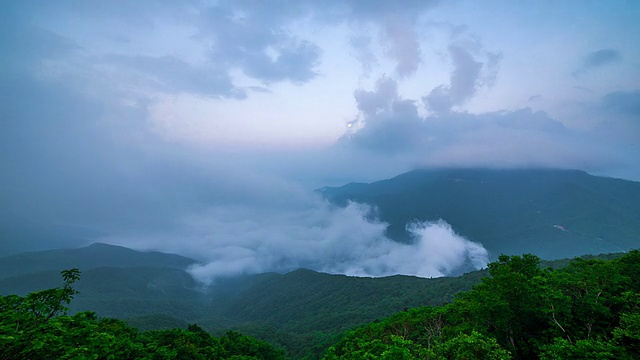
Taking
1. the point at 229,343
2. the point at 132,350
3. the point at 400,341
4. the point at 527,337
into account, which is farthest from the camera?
the point at 229,343

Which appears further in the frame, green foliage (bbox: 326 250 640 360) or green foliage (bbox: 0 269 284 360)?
green foliage (bbox: 326 250 640 360)

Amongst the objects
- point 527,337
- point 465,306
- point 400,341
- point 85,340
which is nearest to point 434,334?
point 465,306

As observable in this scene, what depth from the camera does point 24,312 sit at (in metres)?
21.4

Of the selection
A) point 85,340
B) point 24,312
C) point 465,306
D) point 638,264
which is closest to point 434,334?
point 465,306

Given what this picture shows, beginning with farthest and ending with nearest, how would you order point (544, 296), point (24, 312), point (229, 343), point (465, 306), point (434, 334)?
point (229, 343)
point (434, 334)
point (465, 306)
point (544, 296)
point (24, 312)

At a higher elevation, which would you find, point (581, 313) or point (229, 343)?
point (581, 313)

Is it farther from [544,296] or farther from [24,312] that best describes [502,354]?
[24,312]

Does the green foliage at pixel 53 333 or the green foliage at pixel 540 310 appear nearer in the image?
the green foliage at pixel 53 333

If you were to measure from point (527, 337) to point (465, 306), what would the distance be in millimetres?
7862

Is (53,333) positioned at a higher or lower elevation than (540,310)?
higher

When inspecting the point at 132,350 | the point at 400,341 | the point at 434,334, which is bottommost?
the point at 434,334

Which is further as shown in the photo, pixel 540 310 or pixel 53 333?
pixel 540 310

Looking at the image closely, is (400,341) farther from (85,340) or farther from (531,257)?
(531,257)

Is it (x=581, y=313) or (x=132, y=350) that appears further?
(x=581, y=313)
